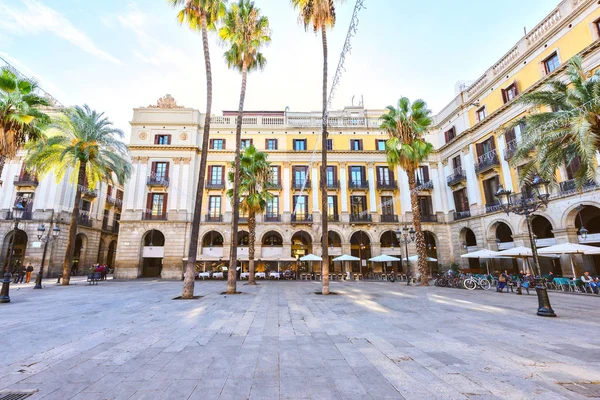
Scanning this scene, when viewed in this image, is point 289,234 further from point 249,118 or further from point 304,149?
point 249,118

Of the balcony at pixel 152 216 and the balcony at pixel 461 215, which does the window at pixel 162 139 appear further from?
the balcony at pixel 461 215

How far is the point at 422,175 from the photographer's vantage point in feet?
107

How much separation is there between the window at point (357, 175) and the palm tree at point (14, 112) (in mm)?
26665

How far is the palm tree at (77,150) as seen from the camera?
20141mm

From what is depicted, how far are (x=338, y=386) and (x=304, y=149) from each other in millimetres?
30143

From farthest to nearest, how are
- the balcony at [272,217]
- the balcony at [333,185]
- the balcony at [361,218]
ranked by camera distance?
the balcony at [333,185], the balcony at [361,218], the balcony at [272,217]

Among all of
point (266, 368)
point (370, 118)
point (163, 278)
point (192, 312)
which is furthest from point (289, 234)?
point (266, 368)

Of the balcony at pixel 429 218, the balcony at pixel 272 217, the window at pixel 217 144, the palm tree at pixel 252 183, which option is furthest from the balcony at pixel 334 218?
the window at pixel 217 144

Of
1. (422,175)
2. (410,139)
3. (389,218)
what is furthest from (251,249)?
(422,175)

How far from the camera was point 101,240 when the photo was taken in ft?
121

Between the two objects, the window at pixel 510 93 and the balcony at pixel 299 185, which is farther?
the balcony at pixel 299 185

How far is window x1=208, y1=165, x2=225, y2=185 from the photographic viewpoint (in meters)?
31.2

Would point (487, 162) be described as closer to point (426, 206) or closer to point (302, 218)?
point (426, 206)

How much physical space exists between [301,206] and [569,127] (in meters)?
22.7
